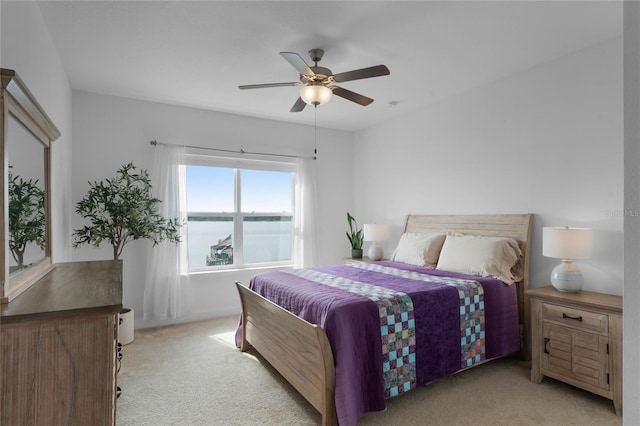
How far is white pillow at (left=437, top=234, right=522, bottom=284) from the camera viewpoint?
299 cm

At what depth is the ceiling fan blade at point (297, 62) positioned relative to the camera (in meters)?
2.14

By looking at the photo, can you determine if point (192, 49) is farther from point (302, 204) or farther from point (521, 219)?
point (521, 219)

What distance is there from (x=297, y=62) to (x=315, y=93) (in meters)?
0.38

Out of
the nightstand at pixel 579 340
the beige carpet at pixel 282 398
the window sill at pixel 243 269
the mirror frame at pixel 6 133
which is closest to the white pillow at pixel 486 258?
the nightstand at pixel 579 340

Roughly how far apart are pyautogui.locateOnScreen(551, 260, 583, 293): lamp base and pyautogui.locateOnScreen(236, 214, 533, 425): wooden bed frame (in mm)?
413

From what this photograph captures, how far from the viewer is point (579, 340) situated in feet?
7.86

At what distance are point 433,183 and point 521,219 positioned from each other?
117 centimetres

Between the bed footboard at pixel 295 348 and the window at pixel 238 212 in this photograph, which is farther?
the window at pixel 238 212

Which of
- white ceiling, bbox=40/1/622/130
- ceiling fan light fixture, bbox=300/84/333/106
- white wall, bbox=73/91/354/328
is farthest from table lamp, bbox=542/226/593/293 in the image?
white wall, bbox=73/91/354/328

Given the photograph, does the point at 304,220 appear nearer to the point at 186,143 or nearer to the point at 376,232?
the point at 376,232

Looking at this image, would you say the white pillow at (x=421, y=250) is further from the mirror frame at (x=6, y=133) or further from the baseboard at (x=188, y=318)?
the mirror frame at (x=6, y=133)

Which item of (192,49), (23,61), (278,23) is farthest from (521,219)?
(23,61)

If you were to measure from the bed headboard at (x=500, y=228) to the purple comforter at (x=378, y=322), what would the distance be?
5.6 inches

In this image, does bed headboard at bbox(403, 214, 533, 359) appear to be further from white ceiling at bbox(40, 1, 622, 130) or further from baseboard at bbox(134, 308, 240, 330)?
baseboard at bbox(134, 308, 240, 330)
